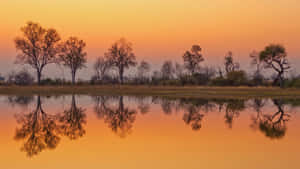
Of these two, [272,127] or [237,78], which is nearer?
[272,127]

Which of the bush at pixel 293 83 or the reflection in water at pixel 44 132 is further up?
the bush at pixel 293 83

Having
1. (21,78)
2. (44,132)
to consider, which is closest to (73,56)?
(21,78)

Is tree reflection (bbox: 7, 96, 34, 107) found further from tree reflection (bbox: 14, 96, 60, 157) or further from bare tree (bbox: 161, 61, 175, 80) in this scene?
bare tree (bbox: 161, 61, 175, 80)

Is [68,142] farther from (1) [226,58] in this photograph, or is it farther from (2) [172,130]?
(1) [226,58]

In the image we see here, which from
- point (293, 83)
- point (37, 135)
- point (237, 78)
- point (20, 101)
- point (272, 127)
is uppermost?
point (237, 78)

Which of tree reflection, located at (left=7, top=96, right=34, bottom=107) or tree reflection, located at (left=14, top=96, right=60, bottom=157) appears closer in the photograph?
tree reflection, located at (left=14, top=96, right=60, bottom=157)

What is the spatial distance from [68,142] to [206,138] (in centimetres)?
564

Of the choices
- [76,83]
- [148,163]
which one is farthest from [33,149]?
[76,83]

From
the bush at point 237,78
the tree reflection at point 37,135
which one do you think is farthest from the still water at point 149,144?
the bush at point 237,78

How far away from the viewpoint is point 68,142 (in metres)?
13.1

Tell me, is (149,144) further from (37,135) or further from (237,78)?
(237,78)

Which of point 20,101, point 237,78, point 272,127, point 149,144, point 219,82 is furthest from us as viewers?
point 219,82

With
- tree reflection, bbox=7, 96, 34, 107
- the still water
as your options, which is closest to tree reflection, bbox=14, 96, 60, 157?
the still water

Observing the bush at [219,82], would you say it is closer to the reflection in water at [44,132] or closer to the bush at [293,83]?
the bush at [293,83]
